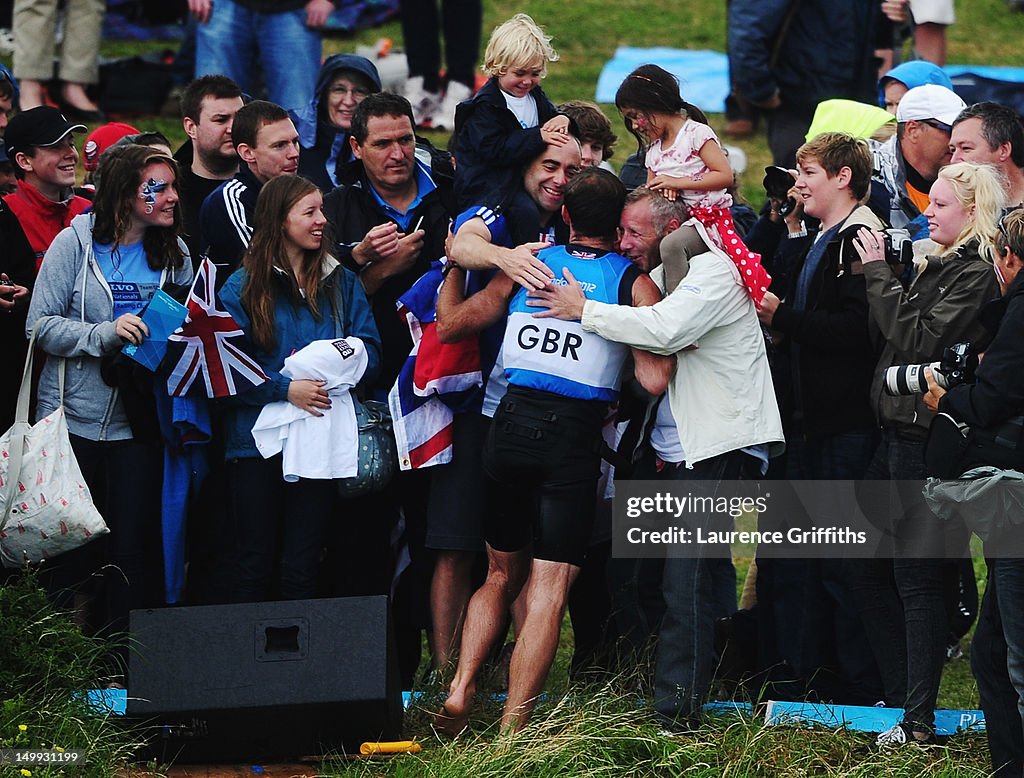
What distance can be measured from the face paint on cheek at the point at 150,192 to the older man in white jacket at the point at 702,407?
1524 mm

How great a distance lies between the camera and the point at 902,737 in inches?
228

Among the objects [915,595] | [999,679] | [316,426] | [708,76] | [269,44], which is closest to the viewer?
[999,679]

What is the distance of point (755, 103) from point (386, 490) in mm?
4061

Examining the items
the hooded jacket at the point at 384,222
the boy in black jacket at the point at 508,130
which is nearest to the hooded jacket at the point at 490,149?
the boy in black jacket at the point at 508,130

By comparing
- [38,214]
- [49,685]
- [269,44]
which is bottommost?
[49,685]

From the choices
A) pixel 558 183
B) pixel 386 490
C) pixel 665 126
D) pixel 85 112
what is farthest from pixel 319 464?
pixel 85 112

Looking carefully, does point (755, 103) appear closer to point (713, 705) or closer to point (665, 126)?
point (665, 126)

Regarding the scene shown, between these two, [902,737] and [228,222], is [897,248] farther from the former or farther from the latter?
[228,222]

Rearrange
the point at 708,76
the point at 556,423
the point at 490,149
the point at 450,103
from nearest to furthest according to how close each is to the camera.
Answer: the point at 556,423 < the point at 490,149 < the point at 450,103 < the point at 708,76

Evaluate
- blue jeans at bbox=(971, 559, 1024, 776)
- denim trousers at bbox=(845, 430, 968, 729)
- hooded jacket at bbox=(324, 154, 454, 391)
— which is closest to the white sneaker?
hooded jacket at bbox=(324, 154, 454, 391)

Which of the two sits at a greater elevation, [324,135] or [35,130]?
[324,135]

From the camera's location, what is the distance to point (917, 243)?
6.24m

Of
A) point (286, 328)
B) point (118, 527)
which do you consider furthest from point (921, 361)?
point (118, 527)

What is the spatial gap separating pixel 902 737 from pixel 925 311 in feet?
4.92
